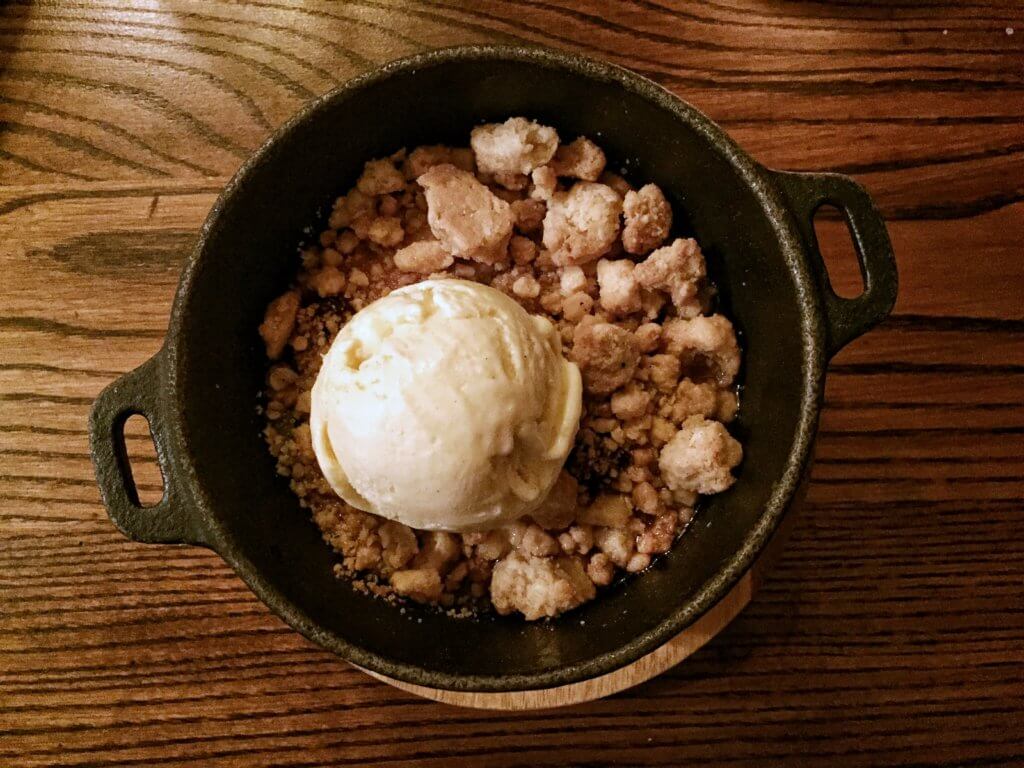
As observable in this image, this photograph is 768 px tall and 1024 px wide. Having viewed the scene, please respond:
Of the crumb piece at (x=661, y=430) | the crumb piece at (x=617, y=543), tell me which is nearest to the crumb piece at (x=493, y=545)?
the crumb piece at (x=617, y=543)

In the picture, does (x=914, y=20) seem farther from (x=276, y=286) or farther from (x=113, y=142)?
(x=113, y=142)

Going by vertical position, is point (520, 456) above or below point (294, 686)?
above

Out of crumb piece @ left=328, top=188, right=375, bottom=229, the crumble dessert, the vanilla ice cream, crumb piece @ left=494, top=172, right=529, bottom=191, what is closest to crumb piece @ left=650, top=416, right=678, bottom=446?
the crumble dessert

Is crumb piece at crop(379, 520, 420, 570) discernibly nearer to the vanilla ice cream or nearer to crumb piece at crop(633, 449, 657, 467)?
the vanilla ice cream

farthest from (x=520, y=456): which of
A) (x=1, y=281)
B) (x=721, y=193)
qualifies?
(x=1, y=281)

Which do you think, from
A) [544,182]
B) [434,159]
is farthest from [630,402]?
[434,159]

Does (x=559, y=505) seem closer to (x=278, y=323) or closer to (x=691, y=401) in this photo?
(x=691, y=401)
